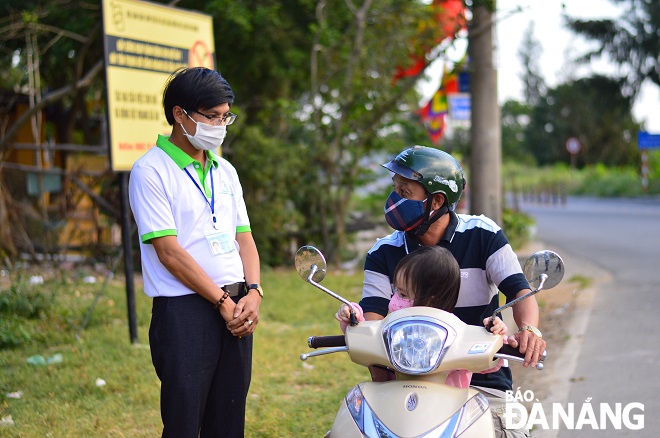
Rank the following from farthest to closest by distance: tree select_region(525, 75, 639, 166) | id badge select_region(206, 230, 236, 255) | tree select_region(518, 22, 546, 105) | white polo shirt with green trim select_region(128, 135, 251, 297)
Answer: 1. tree select_region(518, 22, 546, 105)
2. tree select_region(525, 75, 639, 166)
3. id badge select_region(206, 230, 236, 255)
4. white polo shirt with green trim select_region(128, 135, 251, 297)

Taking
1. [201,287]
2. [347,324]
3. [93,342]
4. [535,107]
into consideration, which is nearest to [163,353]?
[201,287]

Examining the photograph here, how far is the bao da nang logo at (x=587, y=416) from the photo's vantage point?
5.14 meters

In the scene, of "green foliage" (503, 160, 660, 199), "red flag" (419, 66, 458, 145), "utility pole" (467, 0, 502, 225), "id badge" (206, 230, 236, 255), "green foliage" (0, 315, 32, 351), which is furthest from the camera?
"green foliage" (503, 160, 660, 199)

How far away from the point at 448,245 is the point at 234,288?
92 cm

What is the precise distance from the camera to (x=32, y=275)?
→ 9750 mm

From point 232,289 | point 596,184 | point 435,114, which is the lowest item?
point 596,184

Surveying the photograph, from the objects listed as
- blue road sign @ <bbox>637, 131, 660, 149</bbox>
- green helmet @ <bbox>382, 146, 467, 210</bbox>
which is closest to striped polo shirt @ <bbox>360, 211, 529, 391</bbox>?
green helmet @ <bbox>382, 146, 467, 210</bbox>

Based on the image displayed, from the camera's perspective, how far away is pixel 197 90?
341cm

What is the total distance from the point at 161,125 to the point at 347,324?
5.00 metres

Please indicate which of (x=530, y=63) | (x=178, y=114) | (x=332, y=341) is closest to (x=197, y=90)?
(x=178, y=114)

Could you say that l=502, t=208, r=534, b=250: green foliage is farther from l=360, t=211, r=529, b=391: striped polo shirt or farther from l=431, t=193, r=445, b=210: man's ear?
l=431, t=193, r=445, b=210: man's ear

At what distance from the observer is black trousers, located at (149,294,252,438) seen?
335cm

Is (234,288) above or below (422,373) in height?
above

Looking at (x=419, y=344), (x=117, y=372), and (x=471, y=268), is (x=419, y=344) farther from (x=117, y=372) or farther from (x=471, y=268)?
(x=117, y=372)
